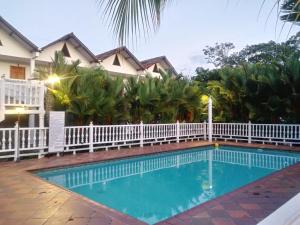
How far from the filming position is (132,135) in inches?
483

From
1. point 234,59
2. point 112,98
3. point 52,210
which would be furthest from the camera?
point 234,59

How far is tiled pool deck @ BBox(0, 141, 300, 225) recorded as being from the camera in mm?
4094

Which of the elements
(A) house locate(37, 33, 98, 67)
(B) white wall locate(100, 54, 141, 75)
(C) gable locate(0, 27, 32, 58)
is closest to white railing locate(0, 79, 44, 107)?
(C) gable locate(0, 27, 32, 58)

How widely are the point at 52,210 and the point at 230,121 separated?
12767 millimetres

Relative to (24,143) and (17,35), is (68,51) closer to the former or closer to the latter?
(17,35)

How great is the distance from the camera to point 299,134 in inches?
492

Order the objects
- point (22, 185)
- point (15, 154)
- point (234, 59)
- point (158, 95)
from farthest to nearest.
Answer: point (234, 59), point (158, 95), point (15, 154), point (22, 185)

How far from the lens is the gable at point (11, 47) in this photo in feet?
48.6

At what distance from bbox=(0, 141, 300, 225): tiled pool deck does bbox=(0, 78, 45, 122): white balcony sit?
9.18ft

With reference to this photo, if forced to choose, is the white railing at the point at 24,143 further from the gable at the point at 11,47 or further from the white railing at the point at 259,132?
the white railing at the point at 259,132

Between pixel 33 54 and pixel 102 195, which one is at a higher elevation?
pixel 33 54

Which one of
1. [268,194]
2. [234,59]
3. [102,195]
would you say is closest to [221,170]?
[268,194]

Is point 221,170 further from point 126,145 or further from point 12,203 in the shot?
point 12,203

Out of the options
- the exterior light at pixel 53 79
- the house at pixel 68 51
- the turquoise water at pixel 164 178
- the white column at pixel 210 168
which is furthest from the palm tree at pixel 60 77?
the white column at pixel 210 168
